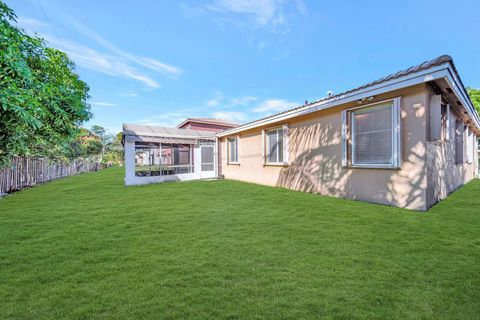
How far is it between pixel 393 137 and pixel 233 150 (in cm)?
863

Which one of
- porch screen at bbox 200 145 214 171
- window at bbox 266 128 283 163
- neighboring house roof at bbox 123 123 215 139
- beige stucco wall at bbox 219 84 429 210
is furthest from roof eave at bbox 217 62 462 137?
neighboring house roof at bbox 123 123 215 139

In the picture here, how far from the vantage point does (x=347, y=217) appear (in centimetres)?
466

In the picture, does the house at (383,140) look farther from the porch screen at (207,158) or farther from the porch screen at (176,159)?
the porch screen at (176,159)

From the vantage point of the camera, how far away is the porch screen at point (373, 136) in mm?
5578

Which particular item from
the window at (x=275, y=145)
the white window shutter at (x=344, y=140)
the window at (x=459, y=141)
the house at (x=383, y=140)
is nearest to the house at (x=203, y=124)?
the window at (x=275, y=145)

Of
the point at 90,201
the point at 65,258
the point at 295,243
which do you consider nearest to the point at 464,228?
the point at 295,243

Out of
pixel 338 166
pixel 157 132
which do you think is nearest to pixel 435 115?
pixel 338 166

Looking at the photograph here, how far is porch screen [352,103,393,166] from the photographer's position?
5578mm

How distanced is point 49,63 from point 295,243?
7400 millimetres

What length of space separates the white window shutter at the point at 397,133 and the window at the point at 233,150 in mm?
8063

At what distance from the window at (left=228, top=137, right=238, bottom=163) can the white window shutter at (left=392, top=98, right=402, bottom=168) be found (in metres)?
8.06

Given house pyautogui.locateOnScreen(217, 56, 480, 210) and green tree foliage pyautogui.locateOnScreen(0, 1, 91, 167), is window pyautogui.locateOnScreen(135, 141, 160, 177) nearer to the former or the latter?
green tree foliage pyautogui.locateOnScreen(0, 1, 91, 167)

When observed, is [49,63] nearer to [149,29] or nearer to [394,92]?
[149,29]

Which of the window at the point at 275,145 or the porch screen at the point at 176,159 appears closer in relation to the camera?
the window at the point at 275,145
